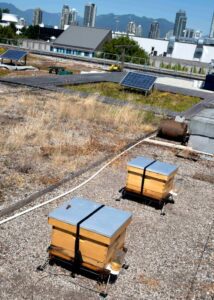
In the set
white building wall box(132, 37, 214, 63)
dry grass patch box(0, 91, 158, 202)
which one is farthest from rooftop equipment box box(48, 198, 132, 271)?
white building wall box(132, 37, 214, 63)

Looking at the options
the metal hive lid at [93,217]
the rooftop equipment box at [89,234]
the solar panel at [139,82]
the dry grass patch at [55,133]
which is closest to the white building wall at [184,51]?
the solar panel at [139,82]

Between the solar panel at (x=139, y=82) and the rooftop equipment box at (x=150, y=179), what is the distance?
20.4 m

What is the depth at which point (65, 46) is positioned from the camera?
94.4 metres

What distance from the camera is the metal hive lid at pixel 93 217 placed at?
6879 mm

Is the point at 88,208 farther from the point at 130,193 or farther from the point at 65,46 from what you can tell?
the point at 65,46

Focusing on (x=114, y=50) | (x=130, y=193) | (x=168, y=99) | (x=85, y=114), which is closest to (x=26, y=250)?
(x=130, y=193)

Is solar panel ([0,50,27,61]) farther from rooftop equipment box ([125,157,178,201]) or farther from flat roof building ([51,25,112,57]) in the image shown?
flat roof building ([51,25,112,57])

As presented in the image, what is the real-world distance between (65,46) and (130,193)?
8874cm

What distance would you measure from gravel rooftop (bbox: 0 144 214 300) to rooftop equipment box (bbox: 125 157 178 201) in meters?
0.50

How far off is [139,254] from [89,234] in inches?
80.4

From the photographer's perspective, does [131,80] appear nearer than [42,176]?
No

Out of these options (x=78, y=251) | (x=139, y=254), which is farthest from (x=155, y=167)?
(x=78, y=251)

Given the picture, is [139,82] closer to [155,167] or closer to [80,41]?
[155,167]

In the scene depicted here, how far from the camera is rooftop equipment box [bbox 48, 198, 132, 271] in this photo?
Result: 6852mm
